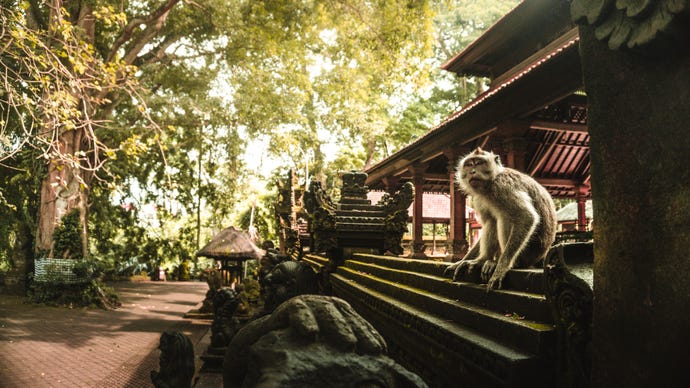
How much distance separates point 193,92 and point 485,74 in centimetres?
1011

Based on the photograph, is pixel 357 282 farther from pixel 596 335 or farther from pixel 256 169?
pixel 256 169

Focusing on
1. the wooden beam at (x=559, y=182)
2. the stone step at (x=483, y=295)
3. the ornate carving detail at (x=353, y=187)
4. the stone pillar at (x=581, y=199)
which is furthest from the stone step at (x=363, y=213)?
the stone pillar at (x=581, y=199)

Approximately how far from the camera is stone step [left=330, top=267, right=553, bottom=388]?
1.51 m

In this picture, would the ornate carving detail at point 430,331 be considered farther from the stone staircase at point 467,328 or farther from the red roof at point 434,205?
the red roof at point 434,205

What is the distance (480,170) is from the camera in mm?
2807

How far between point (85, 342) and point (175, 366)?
22.6ft

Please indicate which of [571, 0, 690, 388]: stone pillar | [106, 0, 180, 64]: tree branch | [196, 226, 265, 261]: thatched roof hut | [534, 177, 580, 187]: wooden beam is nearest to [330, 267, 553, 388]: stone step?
[571, 0, 690, 388]: stone pillar

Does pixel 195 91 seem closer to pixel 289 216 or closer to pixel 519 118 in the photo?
pixel 289 216

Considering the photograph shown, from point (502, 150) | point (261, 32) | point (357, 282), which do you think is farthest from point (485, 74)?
point (357, 282)

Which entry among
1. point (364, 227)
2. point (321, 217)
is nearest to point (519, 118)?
point (364, 227)

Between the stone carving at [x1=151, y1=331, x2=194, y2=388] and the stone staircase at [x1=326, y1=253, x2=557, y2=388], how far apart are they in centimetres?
130

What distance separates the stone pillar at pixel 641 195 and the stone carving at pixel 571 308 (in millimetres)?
83

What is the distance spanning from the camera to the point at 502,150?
8367 mm

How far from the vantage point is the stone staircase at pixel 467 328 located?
1536 millimetres
